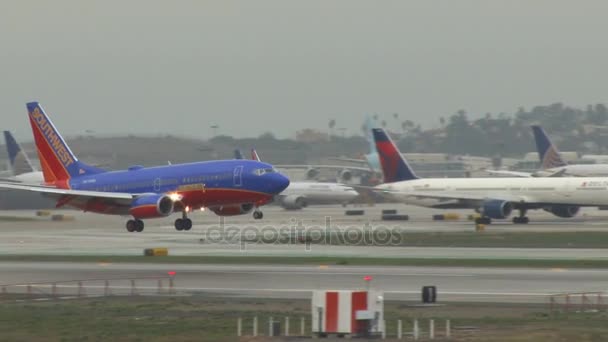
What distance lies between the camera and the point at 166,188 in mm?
66188

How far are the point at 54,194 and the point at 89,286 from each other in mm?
23146

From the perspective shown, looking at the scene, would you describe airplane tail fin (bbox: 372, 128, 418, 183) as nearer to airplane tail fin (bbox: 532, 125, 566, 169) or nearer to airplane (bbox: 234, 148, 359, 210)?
airplane (bbox: 234, 148, 359, 210)

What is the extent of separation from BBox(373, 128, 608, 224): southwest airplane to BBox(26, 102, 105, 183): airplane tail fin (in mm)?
40816

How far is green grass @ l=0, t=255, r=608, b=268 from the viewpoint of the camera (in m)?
55.5

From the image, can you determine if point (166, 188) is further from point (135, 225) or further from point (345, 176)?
point (345, 176)

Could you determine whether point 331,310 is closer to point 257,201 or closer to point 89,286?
point 89,286

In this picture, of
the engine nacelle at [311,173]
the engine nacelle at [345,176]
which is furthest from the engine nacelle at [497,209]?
the engine nacelle at [345,176]

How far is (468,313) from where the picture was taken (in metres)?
36.0

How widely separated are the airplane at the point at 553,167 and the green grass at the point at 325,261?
68.6m

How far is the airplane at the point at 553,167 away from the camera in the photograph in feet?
416

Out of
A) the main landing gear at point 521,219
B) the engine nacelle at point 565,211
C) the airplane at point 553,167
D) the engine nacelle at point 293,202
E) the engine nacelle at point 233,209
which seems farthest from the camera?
the engine nacelle at point 293,202

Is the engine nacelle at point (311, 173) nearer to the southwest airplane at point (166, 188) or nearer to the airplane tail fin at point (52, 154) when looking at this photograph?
the airplane tail fin at point (52, 154)

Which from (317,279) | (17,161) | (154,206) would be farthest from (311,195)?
(317,279)

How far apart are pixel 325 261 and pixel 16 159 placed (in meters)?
72.7
